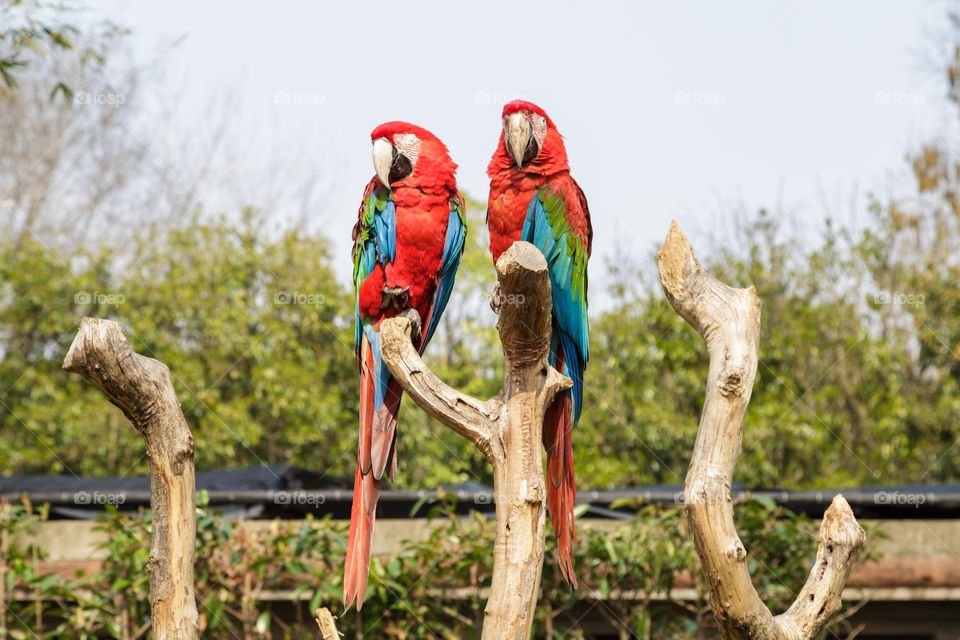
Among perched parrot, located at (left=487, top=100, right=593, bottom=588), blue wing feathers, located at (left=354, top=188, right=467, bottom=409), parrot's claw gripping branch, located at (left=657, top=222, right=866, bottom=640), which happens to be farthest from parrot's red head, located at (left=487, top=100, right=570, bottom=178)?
parrot's claw gripping branch, located at (left=657, top=222, right=866, bottom=640)

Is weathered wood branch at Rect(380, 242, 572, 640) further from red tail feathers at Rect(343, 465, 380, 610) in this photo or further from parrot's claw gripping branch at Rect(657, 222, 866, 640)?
red tail feathers at Rect(343, 465, 380, 610)

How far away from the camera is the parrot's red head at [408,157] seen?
3133 mm

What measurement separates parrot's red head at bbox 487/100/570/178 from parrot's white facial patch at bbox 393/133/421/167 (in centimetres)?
22

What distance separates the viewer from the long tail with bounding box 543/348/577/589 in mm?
2867

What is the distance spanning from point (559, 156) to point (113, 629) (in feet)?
8.52

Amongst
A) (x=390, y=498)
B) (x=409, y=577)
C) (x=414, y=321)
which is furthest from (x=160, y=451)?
(x=390, y=498)

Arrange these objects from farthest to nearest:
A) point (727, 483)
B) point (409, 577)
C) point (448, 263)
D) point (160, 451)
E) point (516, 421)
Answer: point (409, 577), point (448, 263), point (160, 451), point (516, 421), point (727, 483)

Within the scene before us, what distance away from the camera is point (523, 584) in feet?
7.87

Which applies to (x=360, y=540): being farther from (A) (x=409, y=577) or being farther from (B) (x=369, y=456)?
(A) (x=409, y=577)

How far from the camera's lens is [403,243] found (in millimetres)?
3117

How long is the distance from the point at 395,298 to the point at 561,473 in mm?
712

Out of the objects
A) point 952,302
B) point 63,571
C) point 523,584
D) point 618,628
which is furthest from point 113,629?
point 952,302

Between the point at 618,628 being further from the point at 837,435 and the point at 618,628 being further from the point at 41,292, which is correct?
the point at 41,292

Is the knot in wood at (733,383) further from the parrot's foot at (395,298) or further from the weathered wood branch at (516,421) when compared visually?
the parrot's foot at (395,298)
